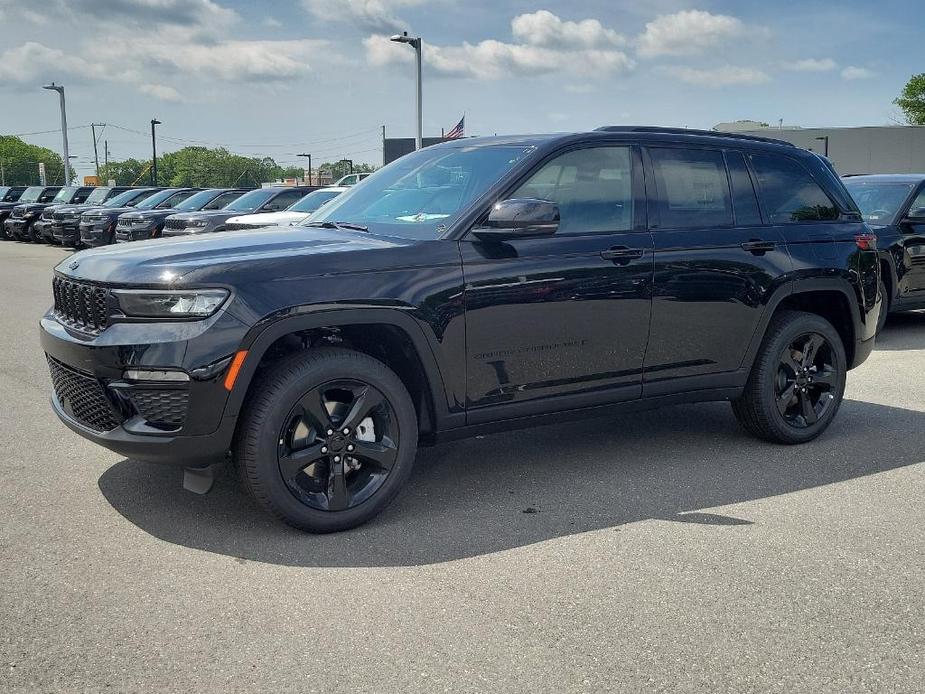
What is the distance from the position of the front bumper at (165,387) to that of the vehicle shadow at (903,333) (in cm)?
760

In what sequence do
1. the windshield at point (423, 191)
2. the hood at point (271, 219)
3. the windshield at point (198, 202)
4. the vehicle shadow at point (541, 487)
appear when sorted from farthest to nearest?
the windshield at point (198, 202) → the hood at point (271, 219) → the windshield at point (423, 191) → the vehicle shadow at point (541, 487)

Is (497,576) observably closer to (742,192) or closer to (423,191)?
(423,191)

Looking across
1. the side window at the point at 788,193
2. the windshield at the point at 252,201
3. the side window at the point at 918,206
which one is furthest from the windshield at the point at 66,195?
the side window at the point at 788,193

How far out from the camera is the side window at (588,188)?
478cm

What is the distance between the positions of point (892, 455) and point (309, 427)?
353cm

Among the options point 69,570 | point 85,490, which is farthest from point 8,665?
point 85,490

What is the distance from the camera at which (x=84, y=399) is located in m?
4.13

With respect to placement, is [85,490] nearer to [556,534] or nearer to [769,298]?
[556,534]

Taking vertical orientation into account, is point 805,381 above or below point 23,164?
below

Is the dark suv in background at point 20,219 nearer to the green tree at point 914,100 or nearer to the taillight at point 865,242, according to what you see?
the taillight at point 865,242

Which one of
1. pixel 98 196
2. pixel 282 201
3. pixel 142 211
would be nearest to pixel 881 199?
pixel 282 201

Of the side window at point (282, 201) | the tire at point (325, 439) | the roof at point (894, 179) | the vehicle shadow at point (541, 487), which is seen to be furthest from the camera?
the side window at point (282, 201)

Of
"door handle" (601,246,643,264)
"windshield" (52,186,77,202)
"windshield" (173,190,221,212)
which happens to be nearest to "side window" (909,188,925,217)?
"door handle" (601,246,643,264)

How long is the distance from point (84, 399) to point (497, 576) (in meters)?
1.99
